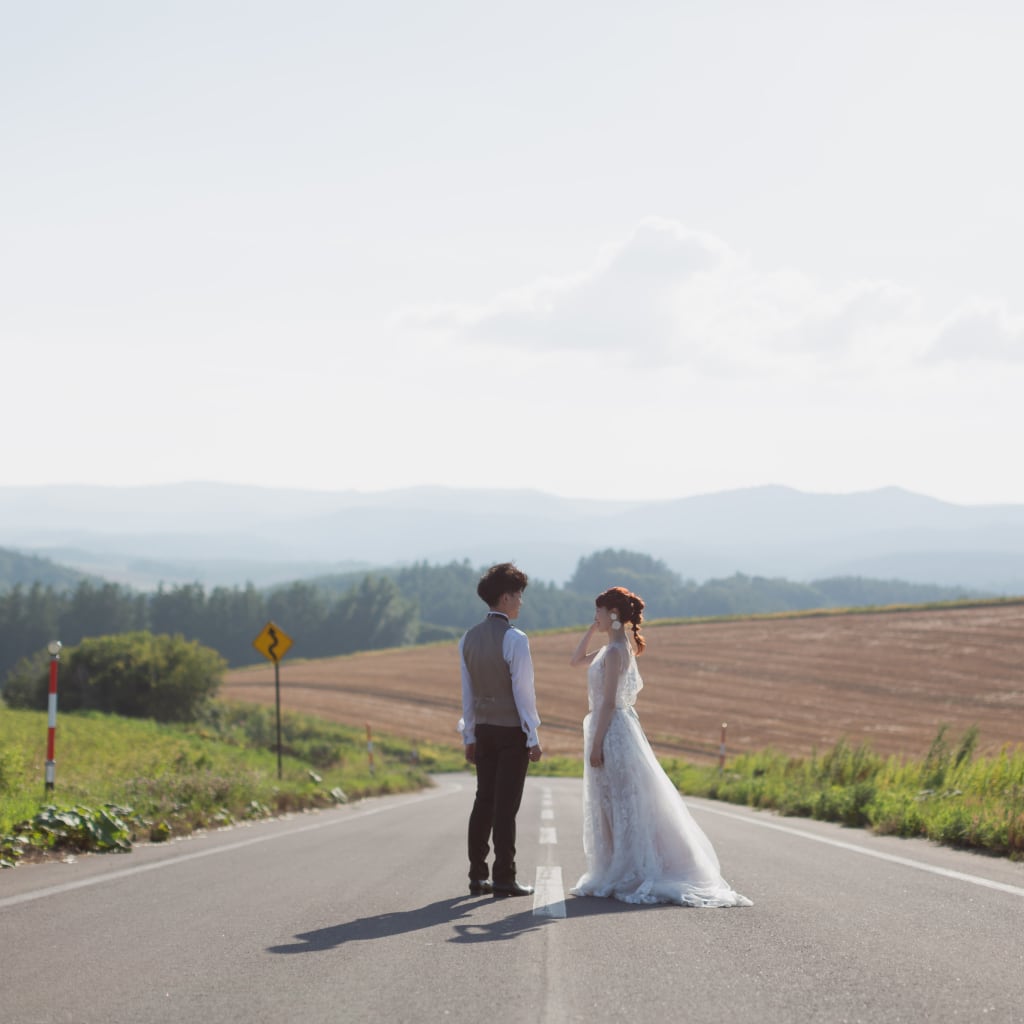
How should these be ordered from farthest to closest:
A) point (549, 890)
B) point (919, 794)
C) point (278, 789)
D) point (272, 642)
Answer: point (272, 642), point (278, 789), point (919, 794), point (549, 890)

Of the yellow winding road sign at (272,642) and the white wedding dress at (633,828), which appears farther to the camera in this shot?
the yellow winding road sign at (272,642)

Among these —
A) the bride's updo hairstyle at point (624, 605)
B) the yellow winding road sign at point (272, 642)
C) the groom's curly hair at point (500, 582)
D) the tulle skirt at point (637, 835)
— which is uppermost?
the groom's curly hair at point (500, 582)

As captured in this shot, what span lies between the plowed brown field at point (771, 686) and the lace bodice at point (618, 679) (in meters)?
29.4

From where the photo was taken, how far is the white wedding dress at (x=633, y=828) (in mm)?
6922

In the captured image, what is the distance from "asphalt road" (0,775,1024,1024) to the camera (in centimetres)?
425

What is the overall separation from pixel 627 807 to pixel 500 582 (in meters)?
1.62

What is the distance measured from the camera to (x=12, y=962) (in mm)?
5117

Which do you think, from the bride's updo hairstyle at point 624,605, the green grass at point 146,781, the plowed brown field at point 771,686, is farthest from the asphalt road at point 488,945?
the plowed brown field at point 771,686

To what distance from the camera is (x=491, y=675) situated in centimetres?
722

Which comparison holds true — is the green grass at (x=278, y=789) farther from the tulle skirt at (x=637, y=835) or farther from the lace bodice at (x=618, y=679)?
the lace bodice at (x=618, y=679)

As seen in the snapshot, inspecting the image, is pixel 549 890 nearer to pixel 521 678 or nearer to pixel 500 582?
pixel 521 678

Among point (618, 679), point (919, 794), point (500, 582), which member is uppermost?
point (500, 582)

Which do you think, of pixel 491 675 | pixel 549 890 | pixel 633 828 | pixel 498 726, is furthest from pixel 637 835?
pixel 491 675

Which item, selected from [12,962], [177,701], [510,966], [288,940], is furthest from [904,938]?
[177,701]
